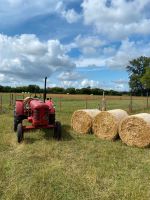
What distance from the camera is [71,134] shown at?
12.0m

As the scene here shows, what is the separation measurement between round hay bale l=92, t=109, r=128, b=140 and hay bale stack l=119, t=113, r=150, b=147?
54 centimetres

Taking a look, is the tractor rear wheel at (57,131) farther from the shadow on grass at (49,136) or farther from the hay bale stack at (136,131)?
the hay bale stack at (136,131)

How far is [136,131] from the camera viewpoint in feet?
33.1

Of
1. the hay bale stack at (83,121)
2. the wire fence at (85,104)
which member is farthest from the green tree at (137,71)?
the hay bale stack at (83,121)

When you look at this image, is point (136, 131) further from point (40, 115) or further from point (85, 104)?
point (85, 104)

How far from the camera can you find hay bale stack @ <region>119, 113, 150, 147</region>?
9906 mm

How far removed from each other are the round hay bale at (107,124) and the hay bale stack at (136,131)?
539mm

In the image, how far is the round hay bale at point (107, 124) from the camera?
436 inches

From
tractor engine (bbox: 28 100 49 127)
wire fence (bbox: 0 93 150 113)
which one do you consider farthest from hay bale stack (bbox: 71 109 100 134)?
wire fence (bbox: 0 93 150 113)

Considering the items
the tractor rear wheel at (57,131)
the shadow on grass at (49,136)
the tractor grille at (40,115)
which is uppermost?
the tractor grille at (40,115)

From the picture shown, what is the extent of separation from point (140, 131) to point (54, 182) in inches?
171

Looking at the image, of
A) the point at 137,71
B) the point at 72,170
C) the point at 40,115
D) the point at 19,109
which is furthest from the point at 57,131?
the point at 137,71

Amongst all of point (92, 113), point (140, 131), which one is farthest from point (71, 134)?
point (140, 131)

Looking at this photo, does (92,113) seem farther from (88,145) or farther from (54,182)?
(54,182)
